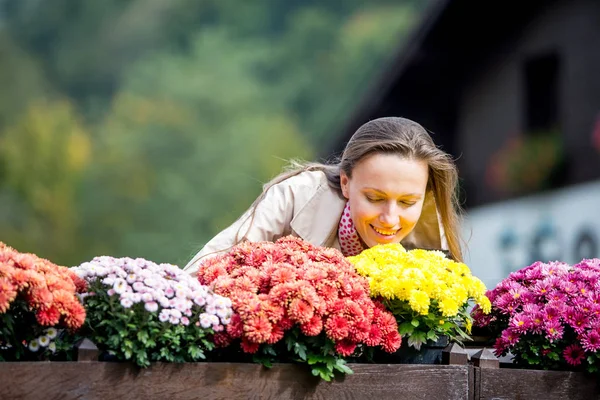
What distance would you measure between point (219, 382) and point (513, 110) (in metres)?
11.5

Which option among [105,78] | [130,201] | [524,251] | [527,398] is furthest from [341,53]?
[527,398]

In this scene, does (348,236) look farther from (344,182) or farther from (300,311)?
(300,311)

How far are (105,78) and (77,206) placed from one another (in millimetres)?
10097

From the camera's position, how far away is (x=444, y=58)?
15.6 meters

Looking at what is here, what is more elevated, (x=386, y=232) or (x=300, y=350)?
(x=386, y=232)

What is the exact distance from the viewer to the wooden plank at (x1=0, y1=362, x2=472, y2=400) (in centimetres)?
294

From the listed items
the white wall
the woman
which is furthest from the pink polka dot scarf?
the white wall

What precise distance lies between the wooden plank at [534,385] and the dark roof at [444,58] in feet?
33.1

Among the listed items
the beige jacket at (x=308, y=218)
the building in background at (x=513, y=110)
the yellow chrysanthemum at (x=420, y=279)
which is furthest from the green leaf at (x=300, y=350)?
the building in background at (x=513, y=110)

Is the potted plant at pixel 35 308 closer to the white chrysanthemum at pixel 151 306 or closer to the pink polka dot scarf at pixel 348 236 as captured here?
the white chrysanthemum at pixel 151 306

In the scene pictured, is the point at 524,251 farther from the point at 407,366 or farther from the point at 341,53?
the point at 341,53

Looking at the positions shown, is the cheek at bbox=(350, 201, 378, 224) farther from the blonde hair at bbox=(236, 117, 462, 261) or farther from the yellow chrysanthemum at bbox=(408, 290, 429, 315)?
the yellow chrysanthemum at bbox=(408, 290, 429, 315)

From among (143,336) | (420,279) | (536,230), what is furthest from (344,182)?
(536,230)

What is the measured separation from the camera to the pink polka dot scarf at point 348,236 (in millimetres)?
4043
